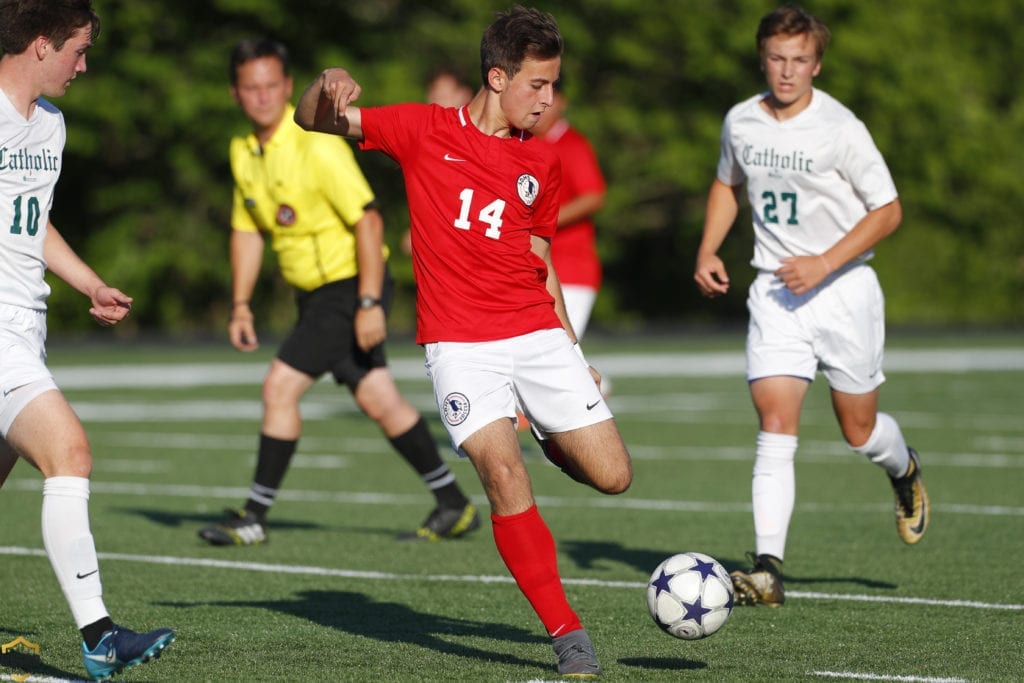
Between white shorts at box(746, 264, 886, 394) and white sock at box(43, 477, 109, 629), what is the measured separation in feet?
10.6

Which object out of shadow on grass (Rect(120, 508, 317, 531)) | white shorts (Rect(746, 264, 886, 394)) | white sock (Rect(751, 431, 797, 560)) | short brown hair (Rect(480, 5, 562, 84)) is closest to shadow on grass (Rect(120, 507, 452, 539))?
shadow on grass (Rect(120, 508, 317, 531))

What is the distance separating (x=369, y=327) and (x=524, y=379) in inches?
120

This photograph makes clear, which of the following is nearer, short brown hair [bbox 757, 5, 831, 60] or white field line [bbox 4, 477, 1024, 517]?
short brown hair [bbox 757, 5, 831, 60]

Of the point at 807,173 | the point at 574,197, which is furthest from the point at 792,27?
the point at 574,197

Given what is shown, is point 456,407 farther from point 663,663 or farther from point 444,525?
point 444,525

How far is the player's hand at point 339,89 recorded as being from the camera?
18.2ft

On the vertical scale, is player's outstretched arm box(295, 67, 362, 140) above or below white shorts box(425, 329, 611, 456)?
above

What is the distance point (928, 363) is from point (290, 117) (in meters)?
17.5

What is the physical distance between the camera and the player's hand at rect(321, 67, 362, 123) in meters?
5.55

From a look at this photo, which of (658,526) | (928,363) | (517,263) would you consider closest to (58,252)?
(517,263)

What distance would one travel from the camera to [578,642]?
5.29 m

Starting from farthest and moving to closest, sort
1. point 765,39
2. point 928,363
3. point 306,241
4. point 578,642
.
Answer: point 928,363 → point 306,241 → point 765,39 → point 578,642

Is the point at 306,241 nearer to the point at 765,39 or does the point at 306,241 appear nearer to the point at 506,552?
the point at 765,39

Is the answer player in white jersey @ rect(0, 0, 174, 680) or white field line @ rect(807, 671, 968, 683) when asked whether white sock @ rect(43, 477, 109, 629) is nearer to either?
player in white jersey @ rect(0, 0, 174, 680)
